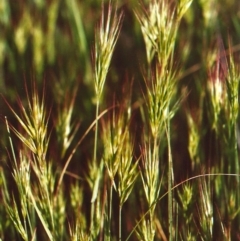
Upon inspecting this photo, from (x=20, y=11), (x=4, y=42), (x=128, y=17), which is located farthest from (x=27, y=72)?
(x=128, y=17)

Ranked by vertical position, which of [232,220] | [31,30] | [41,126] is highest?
[31,30]

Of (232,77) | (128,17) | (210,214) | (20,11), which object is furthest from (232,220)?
(20,11)

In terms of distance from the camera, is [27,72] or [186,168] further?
[27,72]

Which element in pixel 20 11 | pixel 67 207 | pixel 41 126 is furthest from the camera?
pixel 20 11

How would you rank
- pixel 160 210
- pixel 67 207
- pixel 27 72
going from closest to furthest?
pixel 160 210, pixel 67 207, pixel 27 72

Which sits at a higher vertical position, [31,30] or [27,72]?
[31,30]

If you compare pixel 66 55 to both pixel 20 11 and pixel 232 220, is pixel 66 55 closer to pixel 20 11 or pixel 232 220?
pixel 20 11

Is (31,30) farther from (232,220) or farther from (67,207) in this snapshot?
(232,220)
